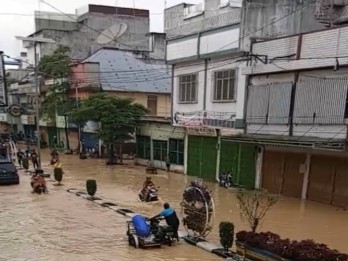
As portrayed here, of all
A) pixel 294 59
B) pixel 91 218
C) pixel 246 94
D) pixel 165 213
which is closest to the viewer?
pixel 165 213

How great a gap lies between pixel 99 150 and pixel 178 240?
31.3m

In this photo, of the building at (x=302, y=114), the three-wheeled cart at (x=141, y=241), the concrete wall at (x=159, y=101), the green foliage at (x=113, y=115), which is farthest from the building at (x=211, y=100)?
the three-wheeled cart at (x=141, y=241)

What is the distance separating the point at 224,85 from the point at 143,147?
41.6 feet

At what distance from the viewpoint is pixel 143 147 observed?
39.1 m

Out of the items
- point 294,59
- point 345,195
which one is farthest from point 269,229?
point 294,59

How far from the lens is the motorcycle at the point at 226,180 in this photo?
2733cm

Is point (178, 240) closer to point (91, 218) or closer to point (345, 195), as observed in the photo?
point (91, 218)

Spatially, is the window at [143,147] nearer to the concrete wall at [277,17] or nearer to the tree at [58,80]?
the tree at [58,80]

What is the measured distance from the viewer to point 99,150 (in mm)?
45375

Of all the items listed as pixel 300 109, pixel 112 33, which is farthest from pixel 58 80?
pixel 300 109

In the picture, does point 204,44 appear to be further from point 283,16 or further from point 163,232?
point 163,232

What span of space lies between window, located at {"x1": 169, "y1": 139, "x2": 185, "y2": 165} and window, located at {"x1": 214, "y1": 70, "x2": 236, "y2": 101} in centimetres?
605

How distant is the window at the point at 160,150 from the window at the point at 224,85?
26.8 ft

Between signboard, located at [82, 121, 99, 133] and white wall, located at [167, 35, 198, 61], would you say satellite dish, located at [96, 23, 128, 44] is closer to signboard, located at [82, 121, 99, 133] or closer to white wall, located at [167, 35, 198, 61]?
signboard, located at [82, 121, 99, 133]
